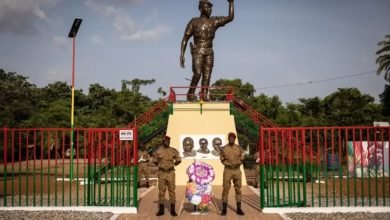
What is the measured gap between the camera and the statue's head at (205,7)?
706 inches

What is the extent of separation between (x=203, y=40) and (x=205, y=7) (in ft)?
4.52

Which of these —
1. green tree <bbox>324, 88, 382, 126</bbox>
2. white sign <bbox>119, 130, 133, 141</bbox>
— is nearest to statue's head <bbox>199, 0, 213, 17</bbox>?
white sign <bbox>119, 130, 133, 141</bbox>

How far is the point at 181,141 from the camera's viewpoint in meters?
16.9

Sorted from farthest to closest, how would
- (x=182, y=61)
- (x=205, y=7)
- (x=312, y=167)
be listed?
(x=182, y=61), (x=205, y=7), (x=312, y=167)

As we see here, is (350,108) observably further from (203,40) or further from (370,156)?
(370,156)

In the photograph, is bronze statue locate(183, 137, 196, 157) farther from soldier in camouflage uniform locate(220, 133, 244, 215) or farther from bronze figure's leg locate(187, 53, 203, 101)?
soldier in camouflage uniform locate(220, 133, 244, 215)

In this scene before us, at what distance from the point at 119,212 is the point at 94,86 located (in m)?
48.2

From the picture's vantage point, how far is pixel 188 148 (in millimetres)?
16859

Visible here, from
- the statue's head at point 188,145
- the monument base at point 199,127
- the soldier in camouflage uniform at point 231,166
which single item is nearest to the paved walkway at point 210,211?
the soldier in camouflage uniform at point 231,166

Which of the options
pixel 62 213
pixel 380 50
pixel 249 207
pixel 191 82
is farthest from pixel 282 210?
pixel 380 50

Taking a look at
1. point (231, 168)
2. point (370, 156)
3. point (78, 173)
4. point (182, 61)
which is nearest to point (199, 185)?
point (231, 168)

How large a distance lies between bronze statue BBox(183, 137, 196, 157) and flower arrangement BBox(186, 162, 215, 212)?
6.84 meters

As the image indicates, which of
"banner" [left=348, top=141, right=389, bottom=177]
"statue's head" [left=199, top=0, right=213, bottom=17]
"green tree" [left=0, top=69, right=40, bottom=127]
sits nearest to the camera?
"banner" [left=348, top=141, right=389, bottom=177]

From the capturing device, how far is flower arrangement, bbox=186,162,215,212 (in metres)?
9.88
